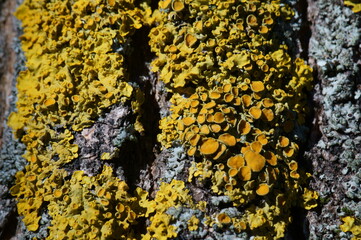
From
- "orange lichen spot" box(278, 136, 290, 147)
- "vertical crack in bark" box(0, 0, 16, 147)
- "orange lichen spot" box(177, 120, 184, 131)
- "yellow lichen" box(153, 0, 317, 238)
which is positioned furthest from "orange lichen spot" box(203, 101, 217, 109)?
"vertical crack in bark" box(0, 0, 16, 147)

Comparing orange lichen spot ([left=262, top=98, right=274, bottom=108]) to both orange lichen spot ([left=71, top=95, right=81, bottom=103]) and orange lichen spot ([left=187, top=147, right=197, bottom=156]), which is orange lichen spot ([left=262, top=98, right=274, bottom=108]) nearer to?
orange lichen spot ([left=187, top=147, right=197, bottom=156])

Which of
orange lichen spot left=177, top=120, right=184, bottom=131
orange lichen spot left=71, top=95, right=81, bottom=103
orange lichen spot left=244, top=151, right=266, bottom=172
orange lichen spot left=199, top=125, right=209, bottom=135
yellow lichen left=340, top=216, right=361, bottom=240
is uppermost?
orange lichen spot left=71, top=95, right=81, bottom=103

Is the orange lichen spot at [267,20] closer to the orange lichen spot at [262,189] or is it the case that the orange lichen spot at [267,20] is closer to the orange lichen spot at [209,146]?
the orange lichen spot at [209,146]

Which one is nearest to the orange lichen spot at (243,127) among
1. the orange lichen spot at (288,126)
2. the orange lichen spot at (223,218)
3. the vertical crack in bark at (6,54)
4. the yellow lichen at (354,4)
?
the orange lichen spot at (288,126)

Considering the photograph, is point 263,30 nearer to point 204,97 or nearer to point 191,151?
point 204,97

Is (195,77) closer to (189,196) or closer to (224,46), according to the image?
(224,46)

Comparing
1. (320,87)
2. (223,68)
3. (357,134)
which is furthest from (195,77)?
(357,134)
